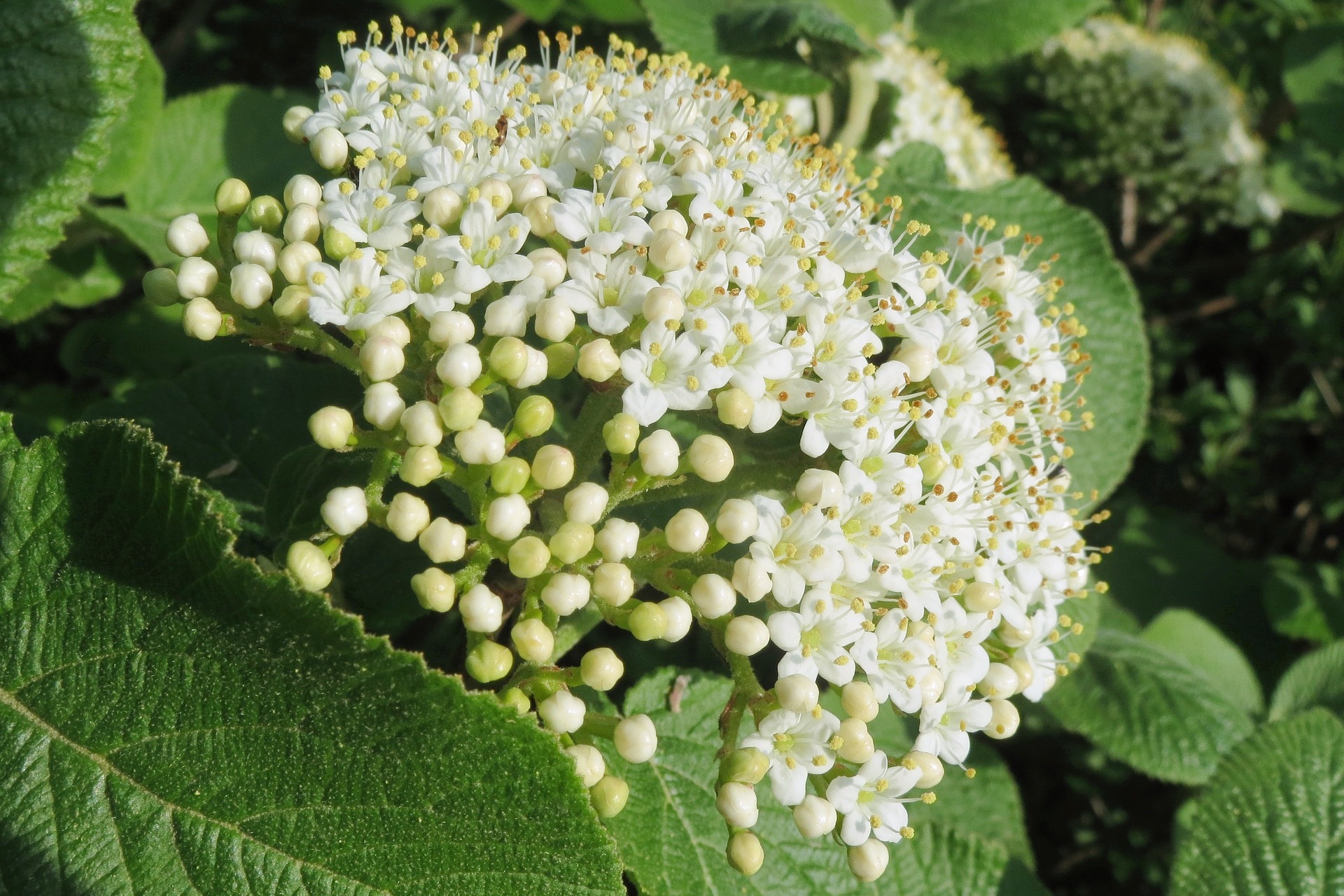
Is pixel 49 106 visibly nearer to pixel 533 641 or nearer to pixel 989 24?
pixel 533 641

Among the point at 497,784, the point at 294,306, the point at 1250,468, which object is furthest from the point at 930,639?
the point at 1250,468

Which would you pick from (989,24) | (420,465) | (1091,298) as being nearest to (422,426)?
(420,465)

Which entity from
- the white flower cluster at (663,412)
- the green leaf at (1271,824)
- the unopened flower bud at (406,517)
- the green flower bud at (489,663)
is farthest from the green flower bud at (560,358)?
the green leaf at (1271,824)

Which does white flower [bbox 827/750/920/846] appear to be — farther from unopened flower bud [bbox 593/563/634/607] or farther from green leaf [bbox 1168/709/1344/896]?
green leaf [bbox 1168/709/1344/896]

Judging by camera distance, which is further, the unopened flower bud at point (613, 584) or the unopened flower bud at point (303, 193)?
the unopened flower bud at point (303, 193)

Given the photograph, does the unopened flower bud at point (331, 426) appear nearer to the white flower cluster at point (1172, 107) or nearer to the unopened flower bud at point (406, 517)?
the unopened flower bud at point (406, 517)

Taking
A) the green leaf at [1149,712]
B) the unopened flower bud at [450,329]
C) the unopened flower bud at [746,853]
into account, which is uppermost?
the unopened flower bud at [450,329]
